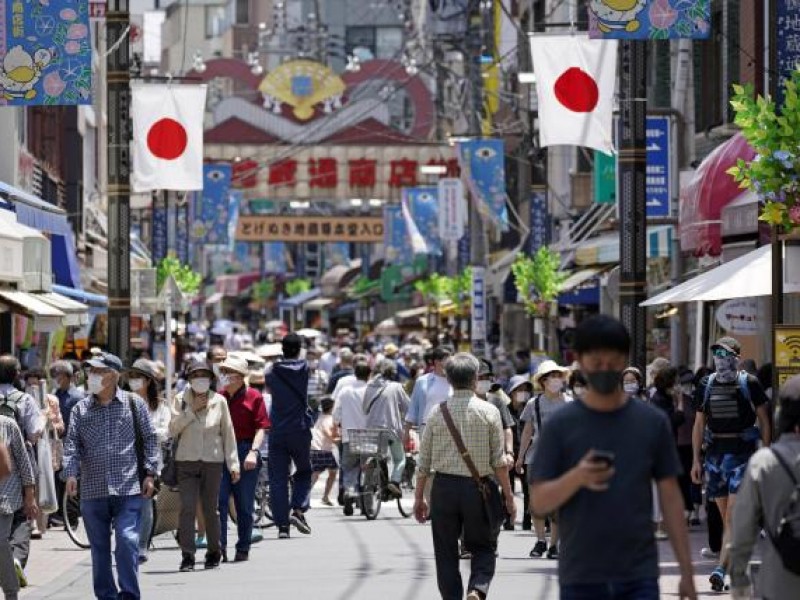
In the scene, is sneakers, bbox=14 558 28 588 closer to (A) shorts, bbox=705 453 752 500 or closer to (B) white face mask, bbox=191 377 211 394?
(B) white face mask, bbox=191 377 211 394

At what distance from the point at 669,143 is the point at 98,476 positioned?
17.9 meters

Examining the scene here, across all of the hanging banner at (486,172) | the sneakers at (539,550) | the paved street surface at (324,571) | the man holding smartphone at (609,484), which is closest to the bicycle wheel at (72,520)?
the paved street surface at (324,571)

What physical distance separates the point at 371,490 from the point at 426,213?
37.8m

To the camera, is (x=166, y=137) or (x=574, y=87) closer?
(x=574, y=87)

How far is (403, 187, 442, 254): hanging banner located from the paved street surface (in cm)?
3894

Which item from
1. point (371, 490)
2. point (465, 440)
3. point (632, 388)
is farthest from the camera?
point (371, 490)

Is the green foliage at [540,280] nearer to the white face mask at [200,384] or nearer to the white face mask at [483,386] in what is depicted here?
the white face mask at [483,386]

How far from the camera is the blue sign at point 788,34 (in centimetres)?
2142

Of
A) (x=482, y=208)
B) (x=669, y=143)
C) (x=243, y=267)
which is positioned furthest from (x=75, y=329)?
(x=243, y=267)

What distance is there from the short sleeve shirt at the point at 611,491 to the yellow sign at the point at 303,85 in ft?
233

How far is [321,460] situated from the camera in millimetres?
23969

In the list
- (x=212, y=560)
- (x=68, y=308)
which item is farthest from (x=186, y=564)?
(x=68, y=308)

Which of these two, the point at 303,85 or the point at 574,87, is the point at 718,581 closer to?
the point at 574,87

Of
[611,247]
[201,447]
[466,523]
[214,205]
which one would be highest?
[214,205]
